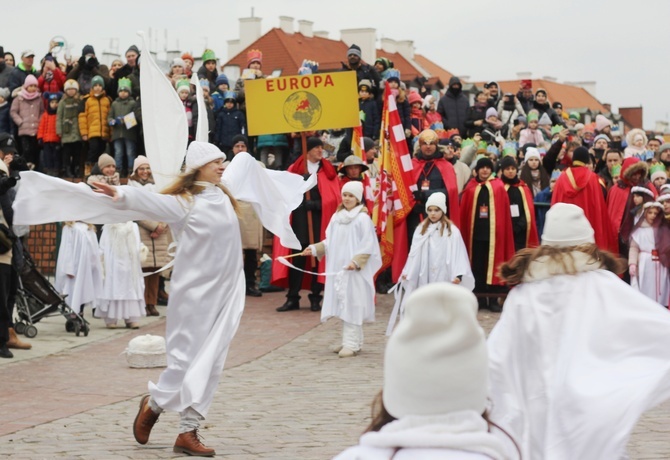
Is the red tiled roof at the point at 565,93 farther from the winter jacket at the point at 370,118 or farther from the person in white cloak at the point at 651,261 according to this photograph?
the person in white cloak at the point at 651,261

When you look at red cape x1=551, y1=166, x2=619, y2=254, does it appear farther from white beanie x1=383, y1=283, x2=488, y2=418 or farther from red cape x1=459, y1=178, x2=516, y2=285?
white beanie x1=383, y1=283, x2=488, y2=418

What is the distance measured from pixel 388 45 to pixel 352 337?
204 feet

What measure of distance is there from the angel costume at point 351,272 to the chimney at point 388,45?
2400 inches

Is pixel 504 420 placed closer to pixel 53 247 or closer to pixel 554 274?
pixel 554 274

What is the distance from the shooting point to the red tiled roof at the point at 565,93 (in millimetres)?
83688

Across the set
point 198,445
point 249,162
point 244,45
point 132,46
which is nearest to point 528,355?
point 198,445

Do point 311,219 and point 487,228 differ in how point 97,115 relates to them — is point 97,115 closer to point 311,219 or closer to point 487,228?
point 311,219

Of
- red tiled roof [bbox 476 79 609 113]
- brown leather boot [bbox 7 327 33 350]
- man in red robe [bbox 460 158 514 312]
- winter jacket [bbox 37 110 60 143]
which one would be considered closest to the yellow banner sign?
man in red robe [bbox 460 158 514 312]

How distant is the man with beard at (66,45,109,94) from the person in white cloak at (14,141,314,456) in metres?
14.7

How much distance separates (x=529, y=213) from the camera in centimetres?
1711

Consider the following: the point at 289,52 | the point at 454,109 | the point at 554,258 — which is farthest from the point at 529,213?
the point at 289,52

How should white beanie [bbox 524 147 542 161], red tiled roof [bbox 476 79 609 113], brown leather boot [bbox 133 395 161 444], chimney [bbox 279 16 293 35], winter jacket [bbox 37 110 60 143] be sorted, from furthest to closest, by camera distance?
red tiled roof [bbox 476 79 609 113] < chimney [bbox 279 16 293 35] < winter jacket [bbox 37 110 60 143] < white beanie [bbox 524 147 542 161] < brown leather boot [bbox 133 395 161 444]

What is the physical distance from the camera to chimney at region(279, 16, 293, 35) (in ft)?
216

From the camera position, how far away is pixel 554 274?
21.9 ft
